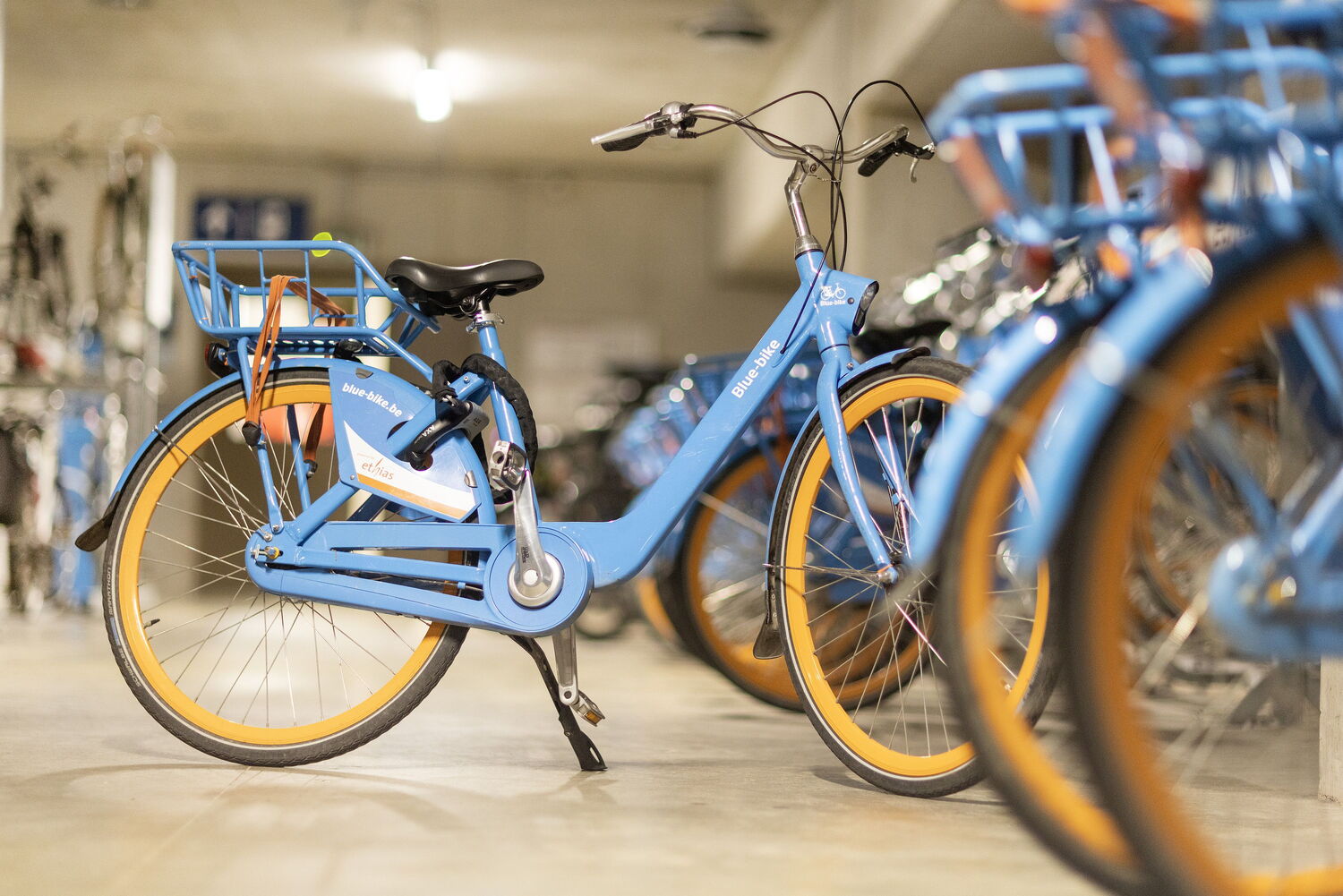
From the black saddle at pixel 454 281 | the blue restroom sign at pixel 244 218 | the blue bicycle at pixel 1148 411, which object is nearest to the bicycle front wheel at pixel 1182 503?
the blue bicycle at pixel 1148 411

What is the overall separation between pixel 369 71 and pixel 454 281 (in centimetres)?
591

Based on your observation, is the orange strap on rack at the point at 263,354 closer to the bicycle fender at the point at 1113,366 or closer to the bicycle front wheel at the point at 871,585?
the bicycle front wheel at the point at 871,585

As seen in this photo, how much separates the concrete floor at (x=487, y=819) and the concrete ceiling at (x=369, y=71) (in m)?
4.76

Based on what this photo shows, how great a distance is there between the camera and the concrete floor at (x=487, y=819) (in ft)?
4.58

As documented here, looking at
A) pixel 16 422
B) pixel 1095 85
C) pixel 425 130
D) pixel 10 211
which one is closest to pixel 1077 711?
pixel 1095 85

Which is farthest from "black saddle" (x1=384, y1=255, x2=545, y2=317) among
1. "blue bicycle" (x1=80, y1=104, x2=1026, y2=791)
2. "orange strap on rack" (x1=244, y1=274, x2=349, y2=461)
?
"orange strap on rack" (x1=244, y1=274, x2=349, y2=461)

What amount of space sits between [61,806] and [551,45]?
5.80 m

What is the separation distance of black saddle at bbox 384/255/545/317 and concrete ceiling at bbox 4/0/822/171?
4.58m

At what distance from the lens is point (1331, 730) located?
1.90 m

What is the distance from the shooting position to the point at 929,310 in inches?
137

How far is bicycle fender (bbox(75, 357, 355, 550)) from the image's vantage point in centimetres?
202

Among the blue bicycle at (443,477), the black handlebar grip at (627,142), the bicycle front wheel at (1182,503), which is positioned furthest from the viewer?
the black handlebar grip at (627,142)

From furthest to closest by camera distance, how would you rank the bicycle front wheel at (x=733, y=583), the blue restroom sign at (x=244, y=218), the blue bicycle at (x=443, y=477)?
the blue restroom sign at (x=244, y=218)
the bicycle front wheel at (x=733, y=583)
the blue bicycle at (x=443, y=477)

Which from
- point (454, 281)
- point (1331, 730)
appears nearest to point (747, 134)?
point (454, 281)
